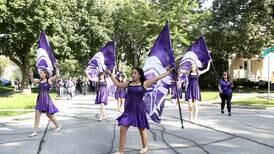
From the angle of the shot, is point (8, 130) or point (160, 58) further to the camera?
point (8, 130)

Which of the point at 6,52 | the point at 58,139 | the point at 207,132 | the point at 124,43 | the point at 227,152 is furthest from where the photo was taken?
the point at 124,43

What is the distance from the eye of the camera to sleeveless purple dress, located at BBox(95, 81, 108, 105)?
53.5 ft

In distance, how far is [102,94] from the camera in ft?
54.0

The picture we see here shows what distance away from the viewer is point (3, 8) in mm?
35719

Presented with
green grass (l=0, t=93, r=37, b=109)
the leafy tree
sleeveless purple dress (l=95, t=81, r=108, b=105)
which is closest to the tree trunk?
green grass (l=0, t=93, r=37, b=109)

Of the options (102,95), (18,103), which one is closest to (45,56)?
(102,95)

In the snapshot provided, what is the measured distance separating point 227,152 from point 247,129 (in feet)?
12.8

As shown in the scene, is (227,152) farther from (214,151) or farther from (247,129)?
(247,129)

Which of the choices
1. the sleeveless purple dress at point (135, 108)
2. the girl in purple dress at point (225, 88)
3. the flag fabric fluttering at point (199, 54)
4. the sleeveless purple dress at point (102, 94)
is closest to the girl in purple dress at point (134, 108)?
the sleeveless purple dress at point (135, 108)

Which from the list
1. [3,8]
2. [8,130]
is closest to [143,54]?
[3,8]

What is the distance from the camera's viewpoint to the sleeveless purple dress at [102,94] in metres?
A: 16.3

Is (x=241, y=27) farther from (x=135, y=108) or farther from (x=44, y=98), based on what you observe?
(x=135, y=108)

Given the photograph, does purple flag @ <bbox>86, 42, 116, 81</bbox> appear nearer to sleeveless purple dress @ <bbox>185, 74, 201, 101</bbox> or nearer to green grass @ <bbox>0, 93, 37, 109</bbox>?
sleeveless purple dress @ <bbox>185, 74, 201, 101</bbox>

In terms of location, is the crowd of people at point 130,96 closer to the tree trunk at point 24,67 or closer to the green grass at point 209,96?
the green grass at point 209,96
